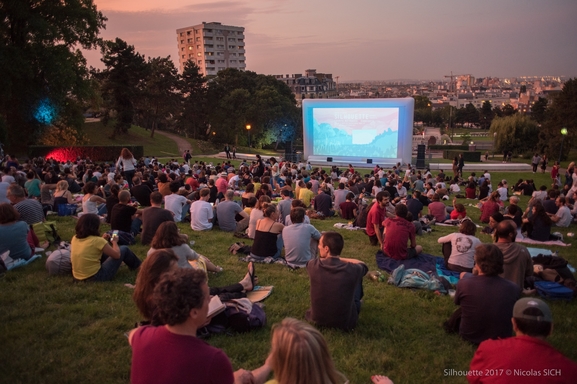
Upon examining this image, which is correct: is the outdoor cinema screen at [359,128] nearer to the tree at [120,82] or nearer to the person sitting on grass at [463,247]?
the tree at [120,82]

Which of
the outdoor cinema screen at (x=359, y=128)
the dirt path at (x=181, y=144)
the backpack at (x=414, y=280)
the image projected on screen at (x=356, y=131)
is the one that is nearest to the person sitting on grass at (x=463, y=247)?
the backpack at (x=414, y=280)

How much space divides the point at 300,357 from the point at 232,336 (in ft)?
7.57

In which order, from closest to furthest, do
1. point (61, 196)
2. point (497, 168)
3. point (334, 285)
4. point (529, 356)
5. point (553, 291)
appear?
point (529, 356) < point (334, 285) < point (553, 291) < point (61, 196) < point (497, 168)

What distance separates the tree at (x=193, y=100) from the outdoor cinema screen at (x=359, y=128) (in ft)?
72.7

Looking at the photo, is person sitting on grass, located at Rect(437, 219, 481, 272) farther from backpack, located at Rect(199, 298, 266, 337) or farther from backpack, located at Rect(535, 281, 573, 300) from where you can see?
backpack, located at Rect(199, 298, 266, 337)

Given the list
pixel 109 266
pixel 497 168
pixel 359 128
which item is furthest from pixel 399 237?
pixel 497 168

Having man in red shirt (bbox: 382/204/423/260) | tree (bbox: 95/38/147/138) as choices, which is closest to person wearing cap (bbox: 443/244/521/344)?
man in red shirt (bbox: 382/204/423/260)

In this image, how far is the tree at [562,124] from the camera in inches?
1487

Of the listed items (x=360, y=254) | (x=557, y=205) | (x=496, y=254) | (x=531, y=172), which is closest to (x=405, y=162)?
(x=531, y=172)

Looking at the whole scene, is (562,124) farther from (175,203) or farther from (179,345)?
(179,345)

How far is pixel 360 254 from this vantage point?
7078 millimetres

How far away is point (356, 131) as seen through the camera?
27.7 m

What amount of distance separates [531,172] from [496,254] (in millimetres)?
26480

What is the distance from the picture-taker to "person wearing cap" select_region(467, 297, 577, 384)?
2.25 meters
